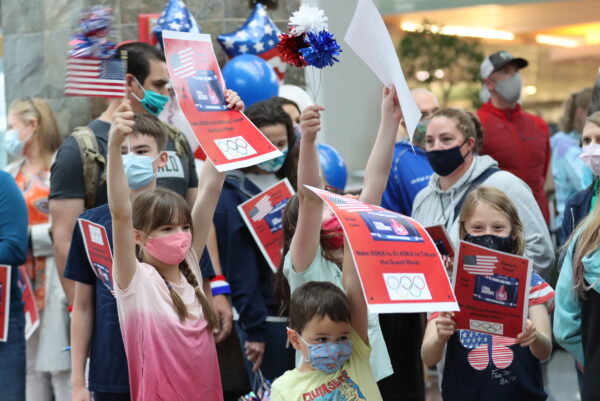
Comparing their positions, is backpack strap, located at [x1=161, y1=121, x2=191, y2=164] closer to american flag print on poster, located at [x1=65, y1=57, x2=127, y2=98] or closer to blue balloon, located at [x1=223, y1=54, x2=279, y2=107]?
american flag print on poster, located at [x1=65, y1=57, x2=127, y2=98]

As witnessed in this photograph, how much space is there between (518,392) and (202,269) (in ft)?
4.65

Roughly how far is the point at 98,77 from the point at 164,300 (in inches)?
33.8

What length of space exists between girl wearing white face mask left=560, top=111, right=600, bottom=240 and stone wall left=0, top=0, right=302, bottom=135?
3674 millimetres

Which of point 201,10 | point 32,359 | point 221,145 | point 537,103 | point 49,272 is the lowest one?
point 537,103

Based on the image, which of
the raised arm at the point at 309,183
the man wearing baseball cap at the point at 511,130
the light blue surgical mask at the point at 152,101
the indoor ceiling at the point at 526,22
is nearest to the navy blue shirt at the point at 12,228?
the light blue surgical mask at the point at 152,101

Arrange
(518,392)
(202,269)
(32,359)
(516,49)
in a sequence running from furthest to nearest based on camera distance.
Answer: (516,49) < (32,359) < (202,269) < (518,392)

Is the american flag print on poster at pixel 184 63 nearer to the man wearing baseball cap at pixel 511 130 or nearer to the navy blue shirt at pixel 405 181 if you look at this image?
the navy blue shirt at pixel 405 181

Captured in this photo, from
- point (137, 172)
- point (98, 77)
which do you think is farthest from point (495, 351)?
point (98, 77)

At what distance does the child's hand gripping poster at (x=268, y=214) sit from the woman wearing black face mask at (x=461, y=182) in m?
0.72

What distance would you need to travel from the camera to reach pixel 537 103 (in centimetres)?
1628

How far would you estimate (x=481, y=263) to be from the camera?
352 centimetres

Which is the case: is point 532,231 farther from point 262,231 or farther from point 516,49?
point 516,49

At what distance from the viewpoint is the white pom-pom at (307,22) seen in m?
3.28

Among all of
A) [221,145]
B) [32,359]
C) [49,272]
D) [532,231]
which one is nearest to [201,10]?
[49,272]
